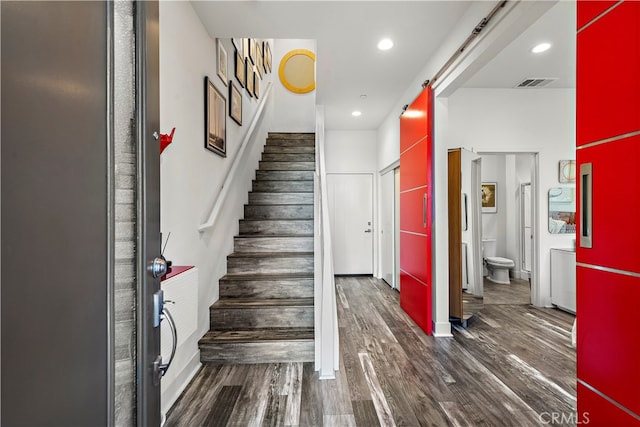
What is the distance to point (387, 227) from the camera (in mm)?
5008

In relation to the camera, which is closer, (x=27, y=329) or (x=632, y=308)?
(x=27, y=329)

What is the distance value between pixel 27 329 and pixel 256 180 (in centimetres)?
358

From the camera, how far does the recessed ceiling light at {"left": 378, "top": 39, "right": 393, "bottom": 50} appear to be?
8.63 feet

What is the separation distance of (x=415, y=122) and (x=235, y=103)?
6.33 feet

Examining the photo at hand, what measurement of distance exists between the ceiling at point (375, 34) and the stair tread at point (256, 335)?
2489mm

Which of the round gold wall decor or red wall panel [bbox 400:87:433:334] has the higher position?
the round gold wall decor

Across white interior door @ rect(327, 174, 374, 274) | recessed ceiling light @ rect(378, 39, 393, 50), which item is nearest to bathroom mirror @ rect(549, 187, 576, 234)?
white interior door @ rect(327, 174, 374, 274)

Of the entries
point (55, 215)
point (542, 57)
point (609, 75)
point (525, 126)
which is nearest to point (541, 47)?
point (542, 57)

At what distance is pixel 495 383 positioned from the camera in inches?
79.8

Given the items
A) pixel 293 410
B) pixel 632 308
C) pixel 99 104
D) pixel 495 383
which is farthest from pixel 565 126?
pixel 99 104

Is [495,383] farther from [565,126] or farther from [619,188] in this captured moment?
[565,126]

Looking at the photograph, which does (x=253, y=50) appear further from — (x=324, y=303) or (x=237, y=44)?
(x=324, y=303)

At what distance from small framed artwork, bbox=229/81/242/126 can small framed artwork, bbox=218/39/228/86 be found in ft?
0.54

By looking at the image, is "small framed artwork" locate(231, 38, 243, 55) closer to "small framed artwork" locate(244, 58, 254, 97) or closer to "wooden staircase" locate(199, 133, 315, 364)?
"small framed artwork" locate(244, 58, 254, 97)
